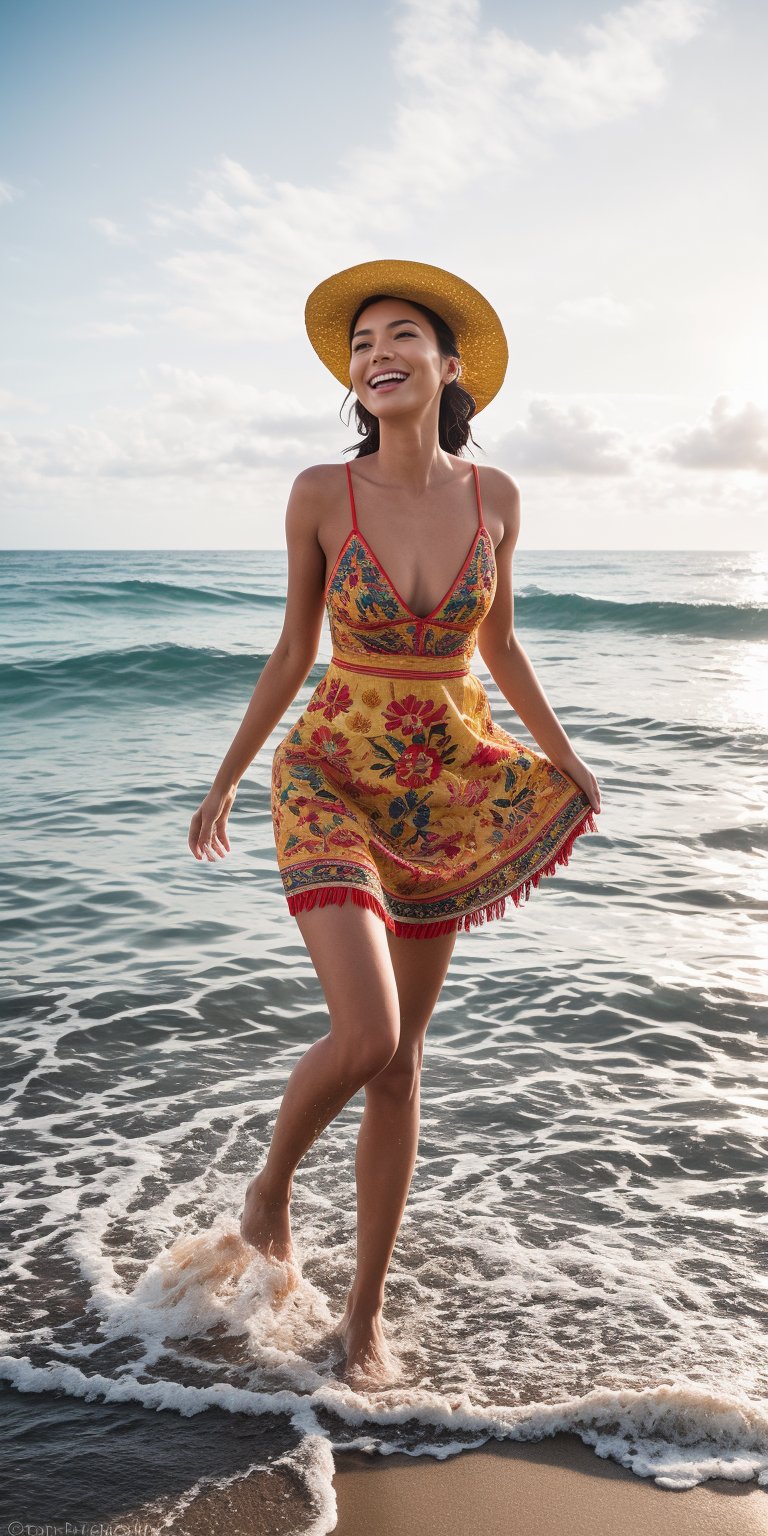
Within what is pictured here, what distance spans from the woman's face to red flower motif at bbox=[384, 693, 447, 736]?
721mm

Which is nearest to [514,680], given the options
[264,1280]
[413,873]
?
[413,873]

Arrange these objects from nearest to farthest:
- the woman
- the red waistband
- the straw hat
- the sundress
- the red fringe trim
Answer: the red fringe trim, the woman, the sundress, the red waistband, the straw hat

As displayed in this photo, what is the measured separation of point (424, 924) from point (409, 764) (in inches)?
15.3

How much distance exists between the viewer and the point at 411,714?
10.1ft

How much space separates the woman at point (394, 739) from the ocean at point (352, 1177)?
0.30 m

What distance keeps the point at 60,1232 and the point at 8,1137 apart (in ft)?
2.42

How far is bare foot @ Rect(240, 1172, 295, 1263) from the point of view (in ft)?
10.2

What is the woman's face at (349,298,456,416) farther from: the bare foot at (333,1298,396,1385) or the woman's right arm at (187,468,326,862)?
the bare foot at (333,1298,396,1385)

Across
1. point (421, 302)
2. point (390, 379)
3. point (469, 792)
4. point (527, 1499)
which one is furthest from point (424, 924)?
point (421, 302)

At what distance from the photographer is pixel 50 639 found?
21328 mm

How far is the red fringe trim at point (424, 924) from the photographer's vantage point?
278 cm

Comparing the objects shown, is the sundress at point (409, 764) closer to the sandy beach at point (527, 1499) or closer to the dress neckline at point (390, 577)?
the dress neckline at point (390, 577)

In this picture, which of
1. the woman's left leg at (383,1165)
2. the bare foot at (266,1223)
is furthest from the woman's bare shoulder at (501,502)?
the bare foot at (266,1223)

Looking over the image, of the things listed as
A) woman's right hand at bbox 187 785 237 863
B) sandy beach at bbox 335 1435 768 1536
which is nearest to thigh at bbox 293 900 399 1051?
woman's right hand at bbox 187 785 237 863
